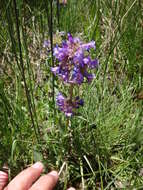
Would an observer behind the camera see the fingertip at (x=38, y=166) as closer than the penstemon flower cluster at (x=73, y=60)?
No

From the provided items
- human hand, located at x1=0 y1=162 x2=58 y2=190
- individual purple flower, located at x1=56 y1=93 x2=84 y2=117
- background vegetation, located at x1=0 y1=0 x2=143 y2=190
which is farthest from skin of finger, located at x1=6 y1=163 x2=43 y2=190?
individual purple flower, located at x1=56 y1=93 x2=84 y2=117

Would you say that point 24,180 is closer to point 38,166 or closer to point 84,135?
point 38,166

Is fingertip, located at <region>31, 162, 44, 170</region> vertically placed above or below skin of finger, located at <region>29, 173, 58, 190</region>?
above

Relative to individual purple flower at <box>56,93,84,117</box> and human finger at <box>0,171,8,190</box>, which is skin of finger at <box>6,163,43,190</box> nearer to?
human finger at <box>0,171,8,190</box>

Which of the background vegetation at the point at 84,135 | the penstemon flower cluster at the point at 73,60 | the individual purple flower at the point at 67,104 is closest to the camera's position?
the penstemon flower cluster at the point at 73,60

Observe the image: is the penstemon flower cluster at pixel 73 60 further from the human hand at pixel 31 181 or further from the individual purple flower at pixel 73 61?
the human hand at pixel 31 181

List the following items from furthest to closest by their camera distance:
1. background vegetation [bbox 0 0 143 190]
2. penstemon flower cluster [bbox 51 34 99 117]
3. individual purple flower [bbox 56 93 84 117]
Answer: background vegetation [bbox 0 0 143 190], individual purple flower [bbox 56 93 84 117], penstemon flower cluster [bbox 51 34 99 117]

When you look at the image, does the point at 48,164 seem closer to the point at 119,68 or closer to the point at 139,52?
the point at 119,68

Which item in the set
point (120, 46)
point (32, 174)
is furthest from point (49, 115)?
point (120, 46)

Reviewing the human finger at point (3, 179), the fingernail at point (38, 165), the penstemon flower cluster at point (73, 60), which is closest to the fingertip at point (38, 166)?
the fingernail at point (38, 165)

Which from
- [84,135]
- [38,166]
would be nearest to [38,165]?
[38,166]
